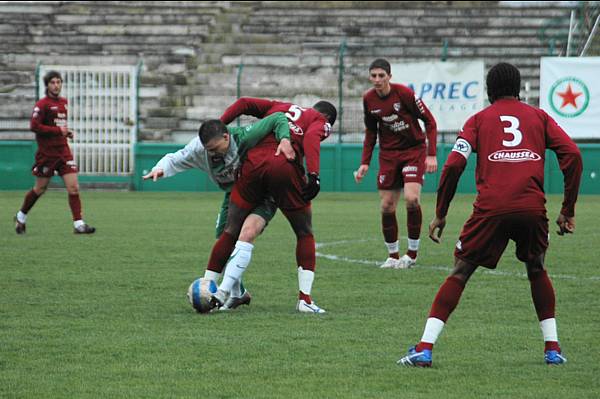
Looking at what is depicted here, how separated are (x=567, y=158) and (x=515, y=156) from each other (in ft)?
0.98

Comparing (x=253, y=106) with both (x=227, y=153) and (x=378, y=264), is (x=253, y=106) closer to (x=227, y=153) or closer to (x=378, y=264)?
(x=227, y=153)

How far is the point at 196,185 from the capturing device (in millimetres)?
27188

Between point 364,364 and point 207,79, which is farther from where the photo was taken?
point 207,79

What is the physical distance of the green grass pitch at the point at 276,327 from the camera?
635 cm

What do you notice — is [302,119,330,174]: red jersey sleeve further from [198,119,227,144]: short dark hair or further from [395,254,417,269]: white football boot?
[395,254,417,269]: white football boot

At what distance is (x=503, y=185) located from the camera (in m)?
6.66

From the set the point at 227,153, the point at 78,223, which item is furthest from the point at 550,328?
the point at 78,223

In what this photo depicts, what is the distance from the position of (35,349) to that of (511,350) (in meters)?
2.93

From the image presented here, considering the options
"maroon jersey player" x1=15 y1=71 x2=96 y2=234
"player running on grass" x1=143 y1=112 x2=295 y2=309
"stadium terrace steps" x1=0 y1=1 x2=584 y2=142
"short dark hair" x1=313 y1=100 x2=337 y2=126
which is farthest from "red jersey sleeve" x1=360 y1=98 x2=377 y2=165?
"stadium terrace steps" x1=0 y1=1 x2=584 y2=142

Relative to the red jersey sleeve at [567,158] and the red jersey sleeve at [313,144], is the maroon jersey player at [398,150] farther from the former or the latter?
the red jersey sleeve at [567,158]

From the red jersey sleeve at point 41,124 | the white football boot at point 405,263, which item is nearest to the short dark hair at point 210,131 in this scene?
the white football boot at point 405,263

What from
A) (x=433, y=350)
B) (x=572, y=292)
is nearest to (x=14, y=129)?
(x=572, y=292)

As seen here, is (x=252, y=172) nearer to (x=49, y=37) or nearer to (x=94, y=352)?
(x=94, y=352)

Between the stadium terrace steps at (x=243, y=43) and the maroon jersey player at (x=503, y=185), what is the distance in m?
21.0
